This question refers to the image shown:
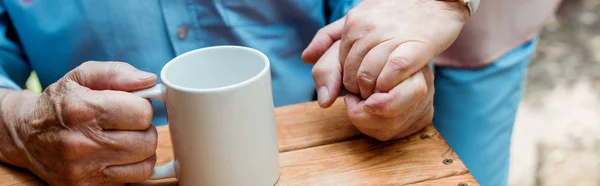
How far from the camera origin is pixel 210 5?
0.91 meters

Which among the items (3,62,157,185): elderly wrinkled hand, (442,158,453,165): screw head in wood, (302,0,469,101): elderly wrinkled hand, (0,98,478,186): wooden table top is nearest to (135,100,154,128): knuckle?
(3,62,157,185): elderly wrinkled hand

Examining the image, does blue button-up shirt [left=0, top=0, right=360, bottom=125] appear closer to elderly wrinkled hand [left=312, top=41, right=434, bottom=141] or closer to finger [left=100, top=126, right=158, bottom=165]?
elderly wrinkled hand [left=312, top=41, right=434, bottom=141]

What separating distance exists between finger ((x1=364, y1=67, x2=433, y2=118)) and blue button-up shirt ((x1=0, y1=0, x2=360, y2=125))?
32cm

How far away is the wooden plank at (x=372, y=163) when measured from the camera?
2.12 feet

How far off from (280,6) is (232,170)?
0.41 metres

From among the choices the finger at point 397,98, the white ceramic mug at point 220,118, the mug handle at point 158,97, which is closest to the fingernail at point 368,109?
the finger at point 397,98

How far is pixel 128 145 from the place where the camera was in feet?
1.92

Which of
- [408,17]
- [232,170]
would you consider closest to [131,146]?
[232,170]

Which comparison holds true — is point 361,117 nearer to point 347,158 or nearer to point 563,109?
point 347,158

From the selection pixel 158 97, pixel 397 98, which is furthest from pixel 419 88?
pixel 158 97

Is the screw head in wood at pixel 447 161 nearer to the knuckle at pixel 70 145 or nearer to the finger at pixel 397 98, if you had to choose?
the finger at pixel 397 98

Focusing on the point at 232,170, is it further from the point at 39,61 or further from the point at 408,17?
the point at 39,61

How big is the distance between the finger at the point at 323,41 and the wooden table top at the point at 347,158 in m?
0.08

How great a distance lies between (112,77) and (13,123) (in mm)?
161
